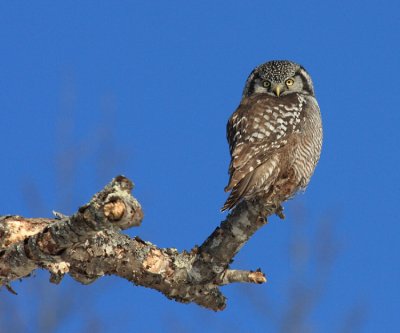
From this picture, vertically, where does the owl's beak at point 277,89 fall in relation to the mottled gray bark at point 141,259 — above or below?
above

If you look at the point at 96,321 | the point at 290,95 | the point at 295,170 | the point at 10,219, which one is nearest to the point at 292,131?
the point at 295,170

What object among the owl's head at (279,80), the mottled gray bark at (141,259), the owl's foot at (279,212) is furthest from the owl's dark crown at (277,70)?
the mottled gray bark at (141,259)

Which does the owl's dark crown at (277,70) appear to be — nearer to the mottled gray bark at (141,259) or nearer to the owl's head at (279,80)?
the owl's head at (279,80)

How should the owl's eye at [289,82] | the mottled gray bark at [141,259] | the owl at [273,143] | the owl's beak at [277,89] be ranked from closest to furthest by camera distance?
the mottled gray bark at [141,259]
the owl at [273,143]
the owl's beak at [277,89]
the owl's eye at [289,82]

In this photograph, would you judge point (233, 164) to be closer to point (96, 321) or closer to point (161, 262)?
point (161, 262)

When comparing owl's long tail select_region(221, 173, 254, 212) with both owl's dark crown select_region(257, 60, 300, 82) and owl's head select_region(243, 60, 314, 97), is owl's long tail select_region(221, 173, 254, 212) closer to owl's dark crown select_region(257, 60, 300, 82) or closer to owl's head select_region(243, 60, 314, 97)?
owl's head select_region(243, 60, 314, 97)

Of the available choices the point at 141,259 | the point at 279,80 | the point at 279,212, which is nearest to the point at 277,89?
the point at 279,80

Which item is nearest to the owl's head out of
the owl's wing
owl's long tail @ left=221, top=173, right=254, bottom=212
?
the owl's wing

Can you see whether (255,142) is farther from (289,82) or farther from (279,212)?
(289,82)
